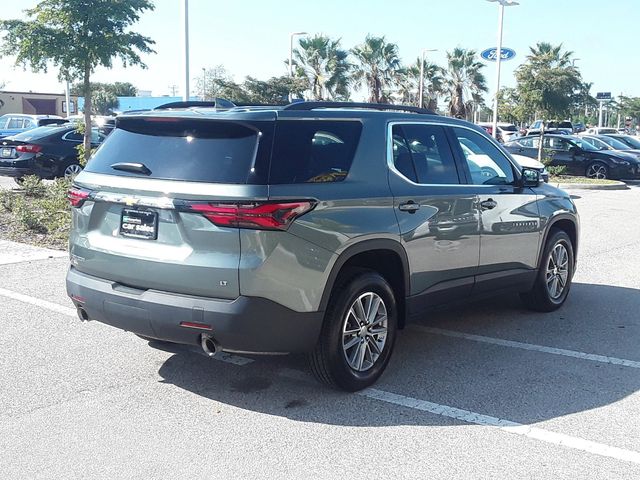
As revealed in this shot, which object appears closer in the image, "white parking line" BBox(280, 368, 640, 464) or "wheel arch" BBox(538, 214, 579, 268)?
"white parking line" BBox(280, 368, 640, 464)

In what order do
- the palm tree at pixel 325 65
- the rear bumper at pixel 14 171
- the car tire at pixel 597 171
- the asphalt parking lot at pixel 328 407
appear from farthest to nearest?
the palm tree at pixel 325 65, the car tire at pixel 597 171, the rear bumper at pixel 14 171, the asphalt parking lot at pixel 328 407

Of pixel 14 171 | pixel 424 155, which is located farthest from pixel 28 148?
pixel 424 155

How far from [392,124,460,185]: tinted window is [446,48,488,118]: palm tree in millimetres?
44151

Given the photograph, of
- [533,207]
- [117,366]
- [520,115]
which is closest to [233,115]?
[117,366]

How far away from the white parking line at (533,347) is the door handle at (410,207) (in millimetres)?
1553

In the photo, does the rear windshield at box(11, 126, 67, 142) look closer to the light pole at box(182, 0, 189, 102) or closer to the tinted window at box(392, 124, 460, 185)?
the light pole at box(182, 0, 189, 102)

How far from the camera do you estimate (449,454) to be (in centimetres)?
396

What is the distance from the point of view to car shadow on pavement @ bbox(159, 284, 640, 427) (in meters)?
4.59

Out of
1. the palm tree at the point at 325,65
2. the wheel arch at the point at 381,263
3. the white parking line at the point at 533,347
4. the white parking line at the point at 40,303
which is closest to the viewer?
the wheel arch at the point at 381,263

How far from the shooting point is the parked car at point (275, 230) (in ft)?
13.8

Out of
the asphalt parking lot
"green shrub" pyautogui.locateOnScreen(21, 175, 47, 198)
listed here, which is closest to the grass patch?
"green shrub" pyautogui.locateOnScreen(21, 175, 47, 198)

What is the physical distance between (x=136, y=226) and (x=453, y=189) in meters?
2.44

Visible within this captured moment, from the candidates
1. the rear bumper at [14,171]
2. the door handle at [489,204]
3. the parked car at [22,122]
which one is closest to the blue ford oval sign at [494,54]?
the parked car at [22,122]

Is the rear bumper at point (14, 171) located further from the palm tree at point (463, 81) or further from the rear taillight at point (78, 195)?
the palm tree at point (463, 81)
